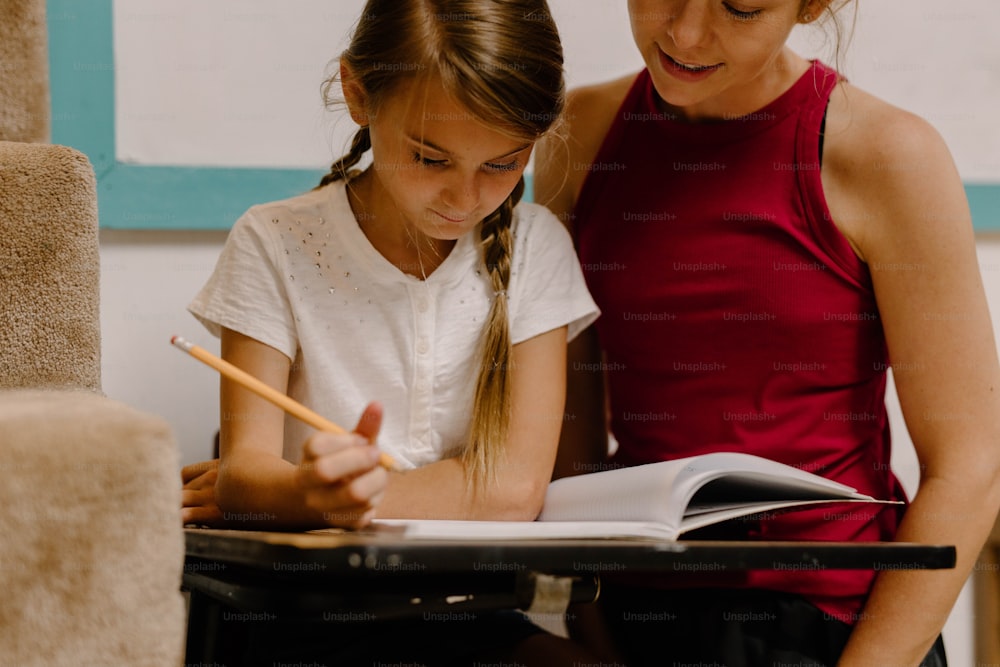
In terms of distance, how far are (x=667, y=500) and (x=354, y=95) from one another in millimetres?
468

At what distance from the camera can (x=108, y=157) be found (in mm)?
1136

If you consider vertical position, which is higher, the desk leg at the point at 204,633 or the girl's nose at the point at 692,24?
the girl's nose at the point at 692,24

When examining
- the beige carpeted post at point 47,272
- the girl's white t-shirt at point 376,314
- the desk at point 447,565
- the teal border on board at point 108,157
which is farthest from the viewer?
the teal border on board at point 108,157

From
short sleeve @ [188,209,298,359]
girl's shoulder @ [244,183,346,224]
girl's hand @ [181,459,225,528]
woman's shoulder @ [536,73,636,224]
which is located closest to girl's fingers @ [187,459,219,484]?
girl's hand @ [181,459,225,528]

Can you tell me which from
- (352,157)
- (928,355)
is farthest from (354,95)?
(928,355)

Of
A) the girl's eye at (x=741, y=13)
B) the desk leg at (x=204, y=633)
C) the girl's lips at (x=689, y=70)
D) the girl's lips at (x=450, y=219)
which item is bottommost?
the desk leg at (x=204, y=633)

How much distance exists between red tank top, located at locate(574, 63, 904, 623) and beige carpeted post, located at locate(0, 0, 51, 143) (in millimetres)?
561

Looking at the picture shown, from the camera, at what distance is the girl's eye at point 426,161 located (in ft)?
2.57

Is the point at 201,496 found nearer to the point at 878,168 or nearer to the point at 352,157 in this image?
the point at 352,157

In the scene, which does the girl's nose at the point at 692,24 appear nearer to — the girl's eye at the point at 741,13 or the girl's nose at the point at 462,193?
the girl's eye at the point at 741,13

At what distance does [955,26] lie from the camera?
4.32ft

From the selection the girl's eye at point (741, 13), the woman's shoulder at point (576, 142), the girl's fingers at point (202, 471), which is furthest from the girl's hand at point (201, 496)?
the girl's eye at point (741, 13)

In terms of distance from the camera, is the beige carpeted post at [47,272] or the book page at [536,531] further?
the beige carpeted post at [47,272]

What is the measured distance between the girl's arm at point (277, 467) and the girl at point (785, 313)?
13.5 inches
